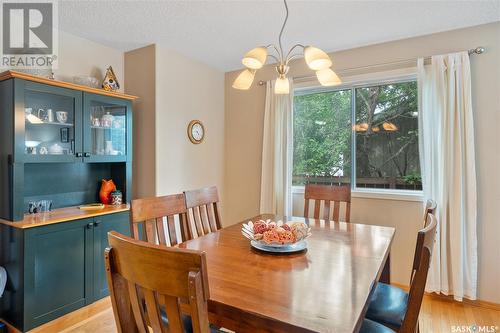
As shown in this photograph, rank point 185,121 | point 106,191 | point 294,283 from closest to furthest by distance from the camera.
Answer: point 294,283
point 106,191
point 185,121

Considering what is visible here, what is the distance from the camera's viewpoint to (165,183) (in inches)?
121

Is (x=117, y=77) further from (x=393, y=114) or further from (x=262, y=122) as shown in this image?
(x=393, y=114)

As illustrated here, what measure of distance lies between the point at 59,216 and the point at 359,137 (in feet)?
9.47

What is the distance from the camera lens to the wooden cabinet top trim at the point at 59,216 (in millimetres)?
2090

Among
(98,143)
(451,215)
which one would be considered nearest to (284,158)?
(451,215)

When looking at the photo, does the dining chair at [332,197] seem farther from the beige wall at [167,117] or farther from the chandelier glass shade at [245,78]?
the beige wall at [167,117]

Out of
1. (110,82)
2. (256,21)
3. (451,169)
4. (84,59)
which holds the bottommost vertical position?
(451,169)

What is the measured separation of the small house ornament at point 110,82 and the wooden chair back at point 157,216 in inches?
62.2

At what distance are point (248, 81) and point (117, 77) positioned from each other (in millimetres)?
2003

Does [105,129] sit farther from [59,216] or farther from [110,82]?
[59,216]

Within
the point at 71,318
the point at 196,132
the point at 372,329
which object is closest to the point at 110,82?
the point at 196,132

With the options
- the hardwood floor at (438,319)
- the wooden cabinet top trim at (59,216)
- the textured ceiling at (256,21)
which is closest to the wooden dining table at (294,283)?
the hardwood floor at (438,319)

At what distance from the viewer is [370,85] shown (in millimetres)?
3068

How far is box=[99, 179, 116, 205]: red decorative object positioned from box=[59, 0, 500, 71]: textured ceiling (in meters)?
1.40
